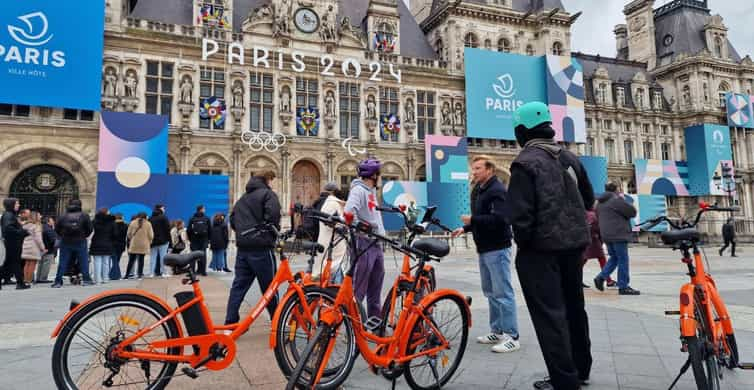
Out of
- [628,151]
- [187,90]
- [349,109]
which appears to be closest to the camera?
[187,90]

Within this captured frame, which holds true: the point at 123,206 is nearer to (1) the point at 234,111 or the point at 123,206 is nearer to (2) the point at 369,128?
(1) the point at 234,111

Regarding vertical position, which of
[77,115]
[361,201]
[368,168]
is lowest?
[361,201]

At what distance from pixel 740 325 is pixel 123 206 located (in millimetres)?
19953

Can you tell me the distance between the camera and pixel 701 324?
9.99 feet

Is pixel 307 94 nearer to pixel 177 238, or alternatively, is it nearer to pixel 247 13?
pixel 247 13

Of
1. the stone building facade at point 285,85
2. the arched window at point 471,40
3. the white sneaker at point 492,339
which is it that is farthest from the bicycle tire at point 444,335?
the arched window at point 471,40

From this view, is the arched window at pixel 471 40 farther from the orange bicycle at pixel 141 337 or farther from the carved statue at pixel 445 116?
the orange bicycle at pixel 141 337

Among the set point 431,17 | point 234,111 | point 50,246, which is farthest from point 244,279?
point 431,17

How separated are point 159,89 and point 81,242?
13828 mm

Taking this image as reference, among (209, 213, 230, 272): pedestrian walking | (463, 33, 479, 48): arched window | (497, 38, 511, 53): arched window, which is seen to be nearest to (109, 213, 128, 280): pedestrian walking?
(209, 213, 230, 272): pedestrian walking

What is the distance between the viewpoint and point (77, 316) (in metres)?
2.71

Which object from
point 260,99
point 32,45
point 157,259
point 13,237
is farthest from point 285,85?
point 13,237

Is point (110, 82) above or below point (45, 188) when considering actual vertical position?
above

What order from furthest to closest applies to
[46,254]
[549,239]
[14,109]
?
[14,109]
[46,254]
[549,239]
